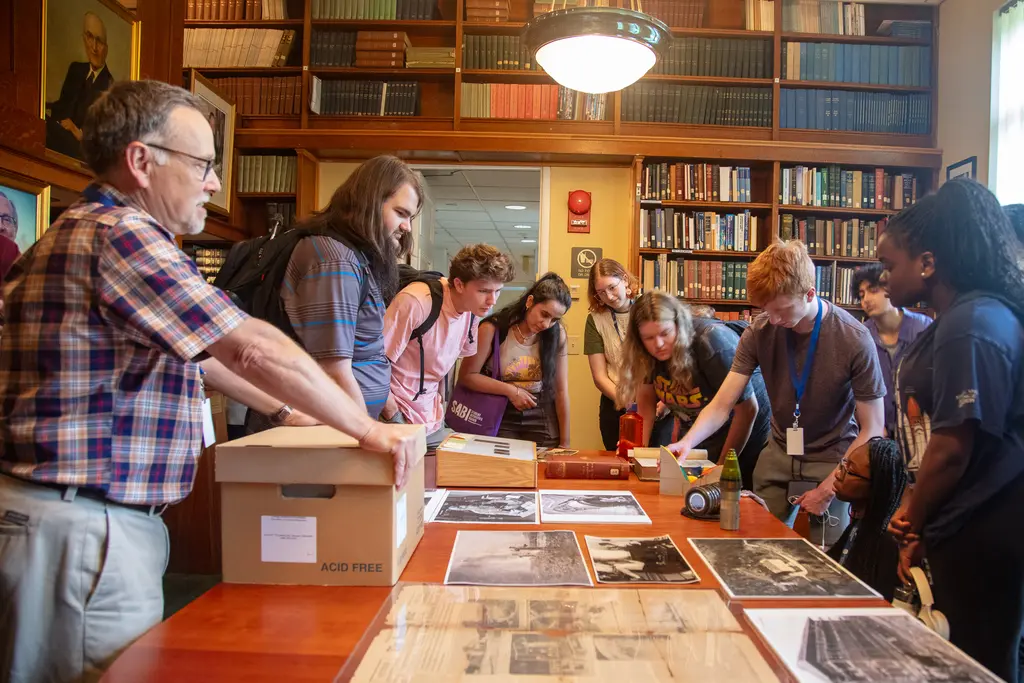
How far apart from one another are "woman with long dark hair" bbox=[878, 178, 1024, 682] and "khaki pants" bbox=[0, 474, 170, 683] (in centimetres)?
147

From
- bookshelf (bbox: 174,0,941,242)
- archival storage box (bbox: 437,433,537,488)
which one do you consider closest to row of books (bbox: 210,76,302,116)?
bookshelf (bbox: 174,0,941,242)

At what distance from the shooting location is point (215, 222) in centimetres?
433

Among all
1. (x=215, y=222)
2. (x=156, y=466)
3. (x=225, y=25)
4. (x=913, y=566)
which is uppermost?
(x=225, y=25)

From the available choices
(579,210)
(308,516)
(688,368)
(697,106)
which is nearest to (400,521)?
(308,516)

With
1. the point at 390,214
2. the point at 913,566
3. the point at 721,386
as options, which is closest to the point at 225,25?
the point at 390,214

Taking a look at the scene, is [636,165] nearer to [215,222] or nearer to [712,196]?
[712,196]

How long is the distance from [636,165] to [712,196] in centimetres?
55

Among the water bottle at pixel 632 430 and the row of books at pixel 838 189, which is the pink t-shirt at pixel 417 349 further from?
the row of books at pixel 838 189

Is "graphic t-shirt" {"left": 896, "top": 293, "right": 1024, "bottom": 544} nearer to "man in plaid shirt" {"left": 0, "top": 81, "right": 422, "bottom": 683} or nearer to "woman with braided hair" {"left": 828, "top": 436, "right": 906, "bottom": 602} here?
"woman with braided hair" {"left": 828, "top": 436, "right": 906, "bottom": 602}

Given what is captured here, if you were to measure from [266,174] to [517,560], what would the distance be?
Answer: 404 centimetres

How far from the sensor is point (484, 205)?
7.87 m

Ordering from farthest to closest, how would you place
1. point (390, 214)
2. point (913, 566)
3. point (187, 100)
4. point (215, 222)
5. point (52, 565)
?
point (215, 222)
point (390, 214)
point (913, 566)
point (187, 100)
point (52, 565)

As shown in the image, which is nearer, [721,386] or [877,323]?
[721,386]

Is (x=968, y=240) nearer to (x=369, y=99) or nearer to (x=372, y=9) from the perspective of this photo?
(x=369, y=99)
